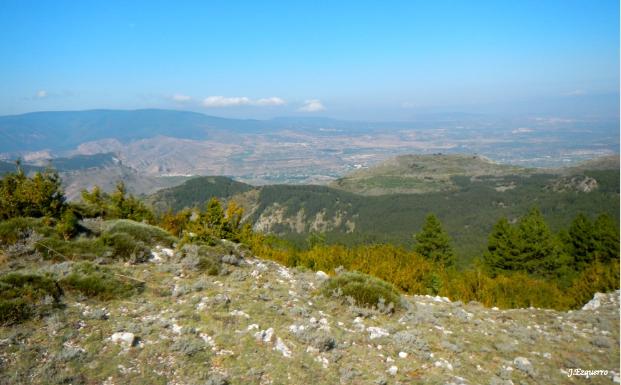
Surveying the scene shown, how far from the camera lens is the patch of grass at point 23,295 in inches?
290

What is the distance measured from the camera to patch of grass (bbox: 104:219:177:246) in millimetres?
14039

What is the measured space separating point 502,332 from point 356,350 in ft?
15.8

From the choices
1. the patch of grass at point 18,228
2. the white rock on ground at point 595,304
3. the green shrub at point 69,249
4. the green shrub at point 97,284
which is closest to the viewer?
the green shrub at point 97,284

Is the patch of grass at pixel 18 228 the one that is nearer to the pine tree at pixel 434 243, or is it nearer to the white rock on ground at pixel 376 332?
the white rock on ground at pixel 376 332

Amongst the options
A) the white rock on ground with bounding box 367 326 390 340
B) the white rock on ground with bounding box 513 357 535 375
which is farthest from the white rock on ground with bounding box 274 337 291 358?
the white rock on ground with bounding box 513 357 535 375

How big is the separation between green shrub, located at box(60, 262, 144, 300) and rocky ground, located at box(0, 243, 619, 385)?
29 cm

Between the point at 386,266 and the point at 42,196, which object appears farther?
the point at 386,266

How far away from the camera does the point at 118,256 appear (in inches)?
481

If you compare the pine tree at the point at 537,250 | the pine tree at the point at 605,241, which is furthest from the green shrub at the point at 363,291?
the pine tree at the point at 605,241

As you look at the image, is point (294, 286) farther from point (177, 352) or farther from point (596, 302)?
point (596, 302)

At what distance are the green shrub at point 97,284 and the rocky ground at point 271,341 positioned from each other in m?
0.29

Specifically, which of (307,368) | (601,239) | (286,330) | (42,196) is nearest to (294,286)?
(286,330)

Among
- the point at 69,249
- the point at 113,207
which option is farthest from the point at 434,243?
the point at 69,249

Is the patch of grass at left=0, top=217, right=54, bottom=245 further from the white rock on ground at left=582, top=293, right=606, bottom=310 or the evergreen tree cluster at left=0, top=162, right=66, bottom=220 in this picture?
the white rock on ground at left=582, top=293, right=606, bottom=310
